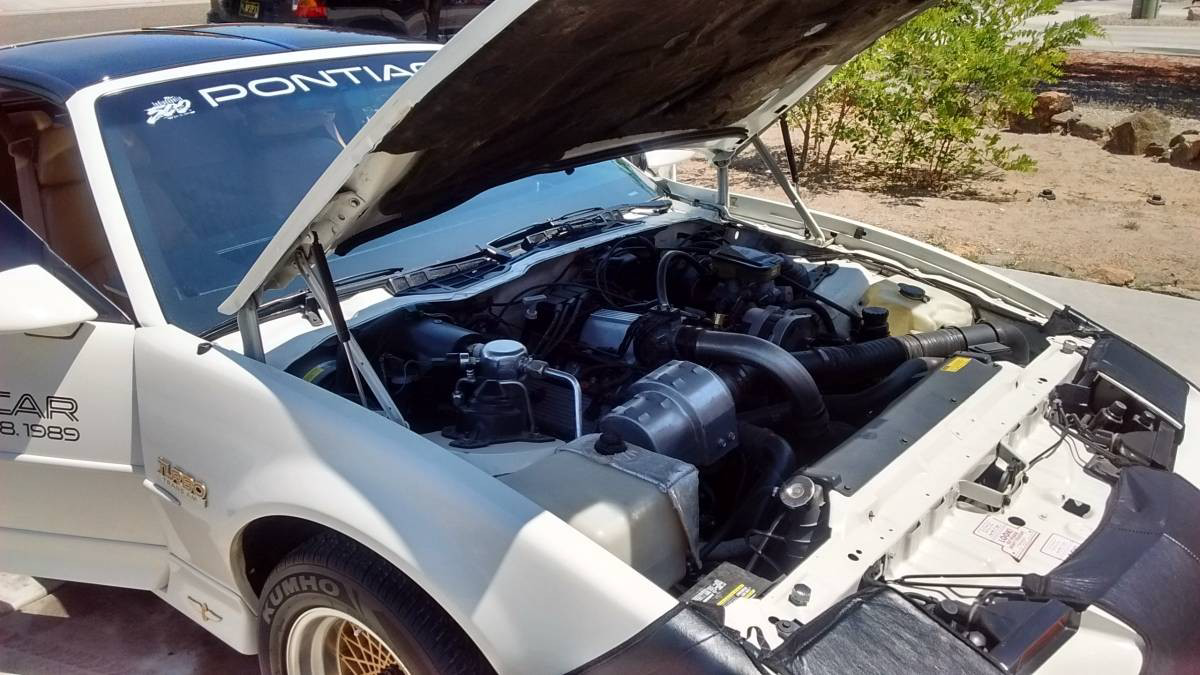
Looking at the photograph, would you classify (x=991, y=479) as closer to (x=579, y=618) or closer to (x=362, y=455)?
(x=579, y=618)

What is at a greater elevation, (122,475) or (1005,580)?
(122,475)

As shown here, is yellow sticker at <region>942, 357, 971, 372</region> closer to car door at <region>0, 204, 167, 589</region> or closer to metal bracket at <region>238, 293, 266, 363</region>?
metal bracket at <region>238, 293, 266, 363</region>

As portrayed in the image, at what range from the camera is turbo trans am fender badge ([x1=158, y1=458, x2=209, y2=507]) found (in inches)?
83.0

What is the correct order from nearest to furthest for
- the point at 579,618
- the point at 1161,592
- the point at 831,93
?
the point at 579,618, the point at 1161,592, the point at 831,93

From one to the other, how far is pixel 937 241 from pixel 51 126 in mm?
5538

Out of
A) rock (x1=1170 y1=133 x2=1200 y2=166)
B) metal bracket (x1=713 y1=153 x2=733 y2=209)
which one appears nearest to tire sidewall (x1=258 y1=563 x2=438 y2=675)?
metal bracket (x1=713 y1=153 x2=733 y2=209)

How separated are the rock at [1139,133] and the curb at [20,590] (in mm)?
9878

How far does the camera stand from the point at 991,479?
212cm

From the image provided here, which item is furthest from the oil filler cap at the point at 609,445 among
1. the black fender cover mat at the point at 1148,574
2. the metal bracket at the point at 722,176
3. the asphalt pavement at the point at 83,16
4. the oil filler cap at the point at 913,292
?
the asphalt pavement at the point at 83,16

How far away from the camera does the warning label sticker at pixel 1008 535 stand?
6.36 ft

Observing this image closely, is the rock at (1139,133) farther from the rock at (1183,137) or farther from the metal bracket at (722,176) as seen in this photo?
the metal bracket at (722,176)

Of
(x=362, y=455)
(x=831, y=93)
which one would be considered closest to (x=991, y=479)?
(x=362, y=455)

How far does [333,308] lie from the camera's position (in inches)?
80.2

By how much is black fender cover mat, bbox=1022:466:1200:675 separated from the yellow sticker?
20.1 inches
